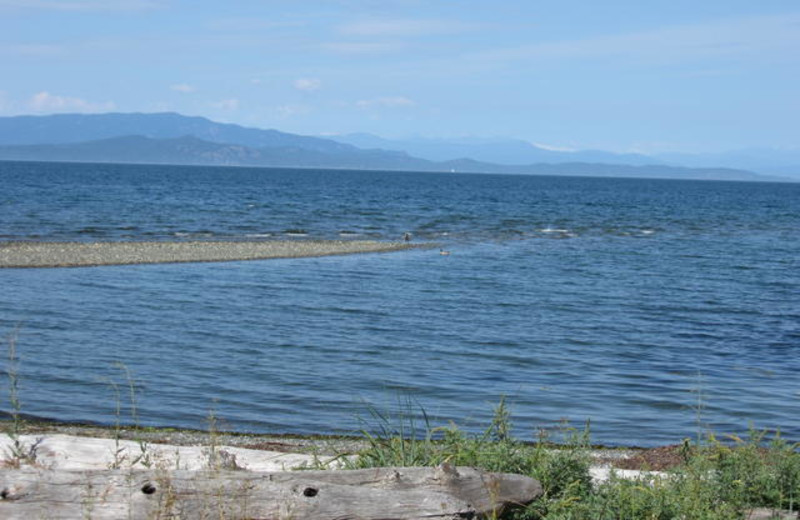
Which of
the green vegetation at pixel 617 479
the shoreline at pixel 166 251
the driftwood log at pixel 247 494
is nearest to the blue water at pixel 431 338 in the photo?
the shoreline at pixel 166 251

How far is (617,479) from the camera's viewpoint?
7.39 metres

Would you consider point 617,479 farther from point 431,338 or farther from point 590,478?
point 431,338

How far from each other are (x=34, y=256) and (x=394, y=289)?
1343 centimetres

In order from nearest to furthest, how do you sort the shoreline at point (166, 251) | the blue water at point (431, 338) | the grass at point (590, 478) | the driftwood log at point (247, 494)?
the driftwood log at point (247, 494), the grass at point (590, 478), the blue water at point (431, 338), the shoreline at point (166, 251)

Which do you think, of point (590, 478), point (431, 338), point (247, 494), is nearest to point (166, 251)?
point (431, 338)

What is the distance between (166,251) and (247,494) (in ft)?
102

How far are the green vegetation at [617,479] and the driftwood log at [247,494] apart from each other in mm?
706

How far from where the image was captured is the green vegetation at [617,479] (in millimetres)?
6629

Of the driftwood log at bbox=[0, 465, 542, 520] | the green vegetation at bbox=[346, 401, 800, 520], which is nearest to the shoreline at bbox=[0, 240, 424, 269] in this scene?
the green vegetation at bbox=[346, 401, 800, 520]

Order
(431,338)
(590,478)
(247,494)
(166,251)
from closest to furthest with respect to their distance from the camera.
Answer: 1. (247,494)
2. (590,478)
3. (431,338)
4. (166,251)

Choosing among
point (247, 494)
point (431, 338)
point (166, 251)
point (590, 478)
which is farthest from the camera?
point (166, 251)

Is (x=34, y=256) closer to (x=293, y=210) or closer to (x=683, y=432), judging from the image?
(x=683, y=432)

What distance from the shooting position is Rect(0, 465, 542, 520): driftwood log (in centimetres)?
564

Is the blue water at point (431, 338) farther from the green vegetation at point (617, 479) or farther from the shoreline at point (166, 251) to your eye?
the green vegetation at point (617, 479)
